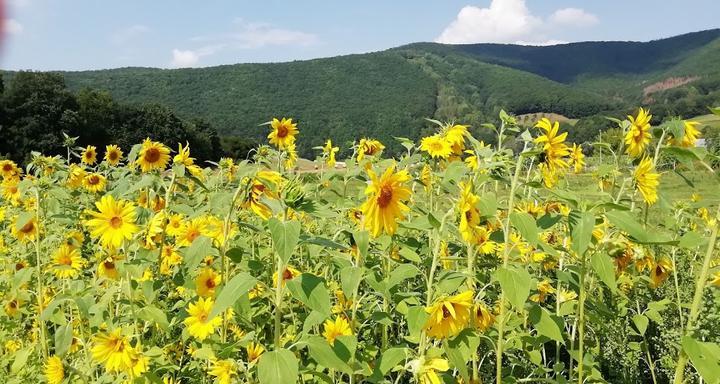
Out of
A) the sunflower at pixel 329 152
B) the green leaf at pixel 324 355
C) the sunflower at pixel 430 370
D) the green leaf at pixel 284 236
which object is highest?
the green leaf at pixel 284 236

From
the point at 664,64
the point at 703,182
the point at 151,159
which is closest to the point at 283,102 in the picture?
the point at 703,182

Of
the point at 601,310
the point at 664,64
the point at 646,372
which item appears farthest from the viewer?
the point at 664,64

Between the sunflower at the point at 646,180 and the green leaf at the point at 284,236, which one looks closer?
the green leaf at the point at 284,236

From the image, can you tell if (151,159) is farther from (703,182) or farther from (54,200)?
(703,182)

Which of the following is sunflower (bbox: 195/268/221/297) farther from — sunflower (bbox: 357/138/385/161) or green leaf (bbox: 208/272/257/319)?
sunflower (bbox: 357/138/385/161)

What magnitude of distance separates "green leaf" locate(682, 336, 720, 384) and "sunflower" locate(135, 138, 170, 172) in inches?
132

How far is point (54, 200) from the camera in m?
3.26

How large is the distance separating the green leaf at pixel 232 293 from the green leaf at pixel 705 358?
1.26m

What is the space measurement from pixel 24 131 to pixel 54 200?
32049 millimetres

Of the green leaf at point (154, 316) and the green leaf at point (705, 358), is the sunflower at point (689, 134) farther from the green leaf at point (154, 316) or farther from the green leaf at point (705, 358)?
the green leaf at point (154, 316)

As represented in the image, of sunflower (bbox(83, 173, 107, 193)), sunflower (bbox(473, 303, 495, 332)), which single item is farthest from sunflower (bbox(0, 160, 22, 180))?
sunflower (bbox(473, 303, 495, 332))

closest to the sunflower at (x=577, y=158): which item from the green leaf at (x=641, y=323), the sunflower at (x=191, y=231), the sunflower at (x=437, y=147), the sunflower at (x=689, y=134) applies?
the sunflower at (x=689, y=134)

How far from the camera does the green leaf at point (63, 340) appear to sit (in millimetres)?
2141

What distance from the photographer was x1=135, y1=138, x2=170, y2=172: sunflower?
378 cm
